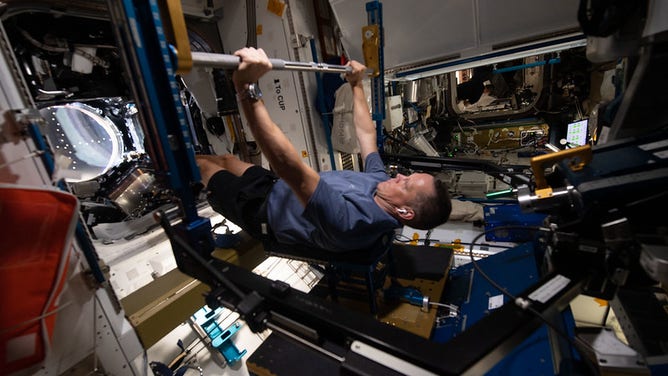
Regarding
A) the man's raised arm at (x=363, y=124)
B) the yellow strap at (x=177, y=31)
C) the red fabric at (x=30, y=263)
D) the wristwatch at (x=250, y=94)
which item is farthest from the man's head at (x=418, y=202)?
the red fabric at (x=30, y=263)

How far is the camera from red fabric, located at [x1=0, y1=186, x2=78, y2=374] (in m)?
0.77

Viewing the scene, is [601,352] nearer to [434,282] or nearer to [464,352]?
[464,352]

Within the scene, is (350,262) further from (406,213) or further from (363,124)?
(363,124)

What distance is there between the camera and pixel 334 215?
1.34m

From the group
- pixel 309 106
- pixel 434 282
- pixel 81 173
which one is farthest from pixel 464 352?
pixel 81 173

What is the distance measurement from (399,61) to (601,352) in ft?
8.97

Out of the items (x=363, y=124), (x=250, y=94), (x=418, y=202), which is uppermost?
(x=250, y=94)

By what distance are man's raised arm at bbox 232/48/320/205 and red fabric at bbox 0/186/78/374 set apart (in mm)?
700

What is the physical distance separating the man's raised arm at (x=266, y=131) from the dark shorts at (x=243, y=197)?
55cm

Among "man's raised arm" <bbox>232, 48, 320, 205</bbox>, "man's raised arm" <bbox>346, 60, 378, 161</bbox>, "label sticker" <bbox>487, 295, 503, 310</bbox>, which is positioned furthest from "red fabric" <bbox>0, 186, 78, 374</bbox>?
"label sticker" <bbox>487, 295, 503, 310</bbox>

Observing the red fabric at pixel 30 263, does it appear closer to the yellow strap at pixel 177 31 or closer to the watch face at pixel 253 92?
the yellow strap at pixel 177 31

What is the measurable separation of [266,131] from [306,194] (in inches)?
14.0

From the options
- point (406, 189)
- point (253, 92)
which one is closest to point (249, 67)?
point (253, 92)

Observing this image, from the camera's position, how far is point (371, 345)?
83 cm
